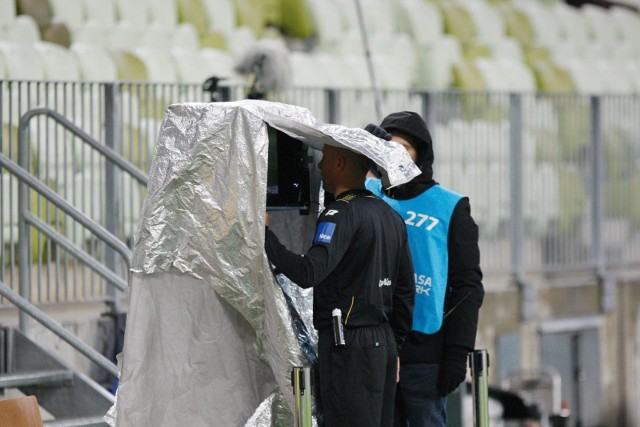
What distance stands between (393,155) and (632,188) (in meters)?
7.51

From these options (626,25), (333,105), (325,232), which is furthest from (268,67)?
(626,25)

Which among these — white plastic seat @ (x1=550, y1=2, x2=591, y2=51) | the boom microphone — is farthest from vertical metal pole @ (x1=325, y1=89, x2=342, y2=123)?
white plastic seat @ (x1=550, y1=2, x2=591, y2=51)

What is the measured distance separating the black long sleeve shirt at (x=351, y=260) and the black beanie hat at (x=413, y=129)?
0.50m

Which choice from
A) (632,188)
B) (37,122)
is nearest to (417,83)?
(632,188)

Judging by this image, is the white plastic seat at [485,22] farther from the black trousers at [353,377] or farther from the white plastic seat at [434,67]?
the black trousers at [353,377]

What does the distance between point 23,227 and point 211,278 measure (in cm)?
239

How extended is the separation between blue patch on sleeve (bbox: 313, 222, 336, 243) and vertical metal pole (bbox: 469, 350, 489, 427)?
0.89 metres

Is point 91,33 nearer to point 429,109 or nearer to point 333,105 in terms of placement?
point 333,105

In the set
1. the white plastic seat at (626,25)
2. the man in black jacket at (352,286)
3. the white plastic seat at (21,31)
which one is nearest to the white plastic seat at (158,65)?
the white plastic seat at (21,31)

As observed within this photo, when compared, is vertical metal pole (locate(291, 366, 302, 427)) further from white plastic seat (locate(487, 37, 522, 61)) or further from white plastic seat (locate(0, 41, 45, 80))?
white plastic seat (locate(487, 37, 522, 61))

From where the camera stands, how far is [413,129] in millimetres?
5332

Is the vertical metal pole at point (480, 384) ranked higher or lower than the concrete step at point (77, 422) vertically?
higher

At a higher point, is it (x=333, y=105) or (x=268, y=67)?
(x=268, y=67)

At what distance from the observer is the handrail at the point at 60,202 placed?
6305mm
